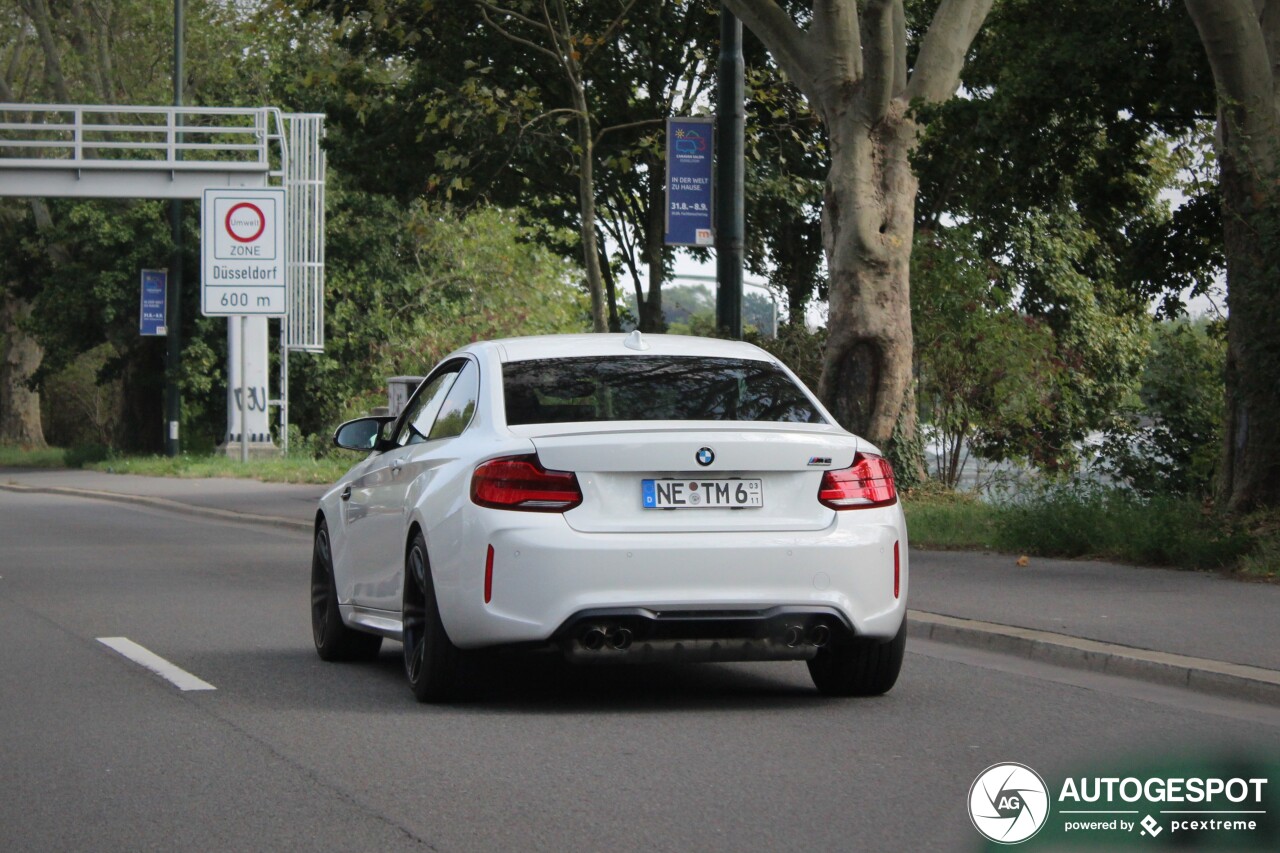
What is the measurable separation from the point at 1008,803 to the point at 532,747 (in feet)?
6.42

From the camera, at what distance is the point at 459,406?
8602mm

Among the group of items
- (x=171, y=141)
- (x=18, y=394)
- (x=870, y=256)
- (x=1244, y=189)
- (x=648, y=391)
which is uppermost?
(x=171, y=141)

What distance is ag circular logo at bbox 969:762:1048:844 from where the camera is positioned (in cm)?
570

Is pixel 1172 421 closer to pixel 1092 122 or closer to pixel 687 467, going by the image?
pixel 1092 122

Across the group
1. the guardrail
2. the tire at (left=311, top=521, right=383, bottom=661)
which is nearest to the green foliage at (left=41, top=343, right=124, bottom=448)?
the guardrail

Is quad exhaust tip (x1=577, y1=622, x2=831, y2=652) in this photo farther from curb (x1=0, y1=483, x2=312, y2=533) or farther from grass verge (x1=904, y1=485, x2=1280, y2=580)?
curb (x1=0, y1=483, x2=312, y2=533)

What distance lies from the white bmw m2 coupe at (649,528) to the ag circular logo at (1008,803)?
1.36m

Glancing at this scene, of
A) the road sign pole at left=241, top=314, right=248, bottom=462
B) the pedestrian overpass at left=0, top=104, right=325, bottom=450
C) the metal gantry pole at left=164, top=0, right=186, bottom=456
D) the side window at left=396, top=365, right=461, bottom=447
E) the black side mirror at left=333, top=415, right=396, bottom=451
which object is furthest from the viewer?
the metal gantry pole at left=164, top=0, right=186, bottom=456

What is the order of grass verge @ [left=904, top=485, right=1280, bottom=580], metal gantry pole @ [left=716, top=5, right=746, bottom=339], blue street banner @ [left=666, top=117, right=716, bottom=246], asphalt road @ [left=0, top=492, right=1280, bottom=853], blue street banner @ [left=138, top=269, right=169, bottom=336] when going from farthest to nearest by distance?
blue street banner @ [left=138, top=269, right=169, bottom=336], blue street banner @ [left=666, top=117, right=716, bottom=246], metal gantry pole @ [left=716, top=5, right=746, bottom=339], grass verge @ [left=904, top=485, right=1280, bottom=580], asphalt road @ [left=0, top=492, right=1280, bottom=853]

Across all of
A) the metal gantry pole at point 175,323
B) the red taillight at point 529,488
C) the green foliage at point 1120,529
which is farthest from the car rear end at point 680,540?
the metal gantry pole at point 175,323

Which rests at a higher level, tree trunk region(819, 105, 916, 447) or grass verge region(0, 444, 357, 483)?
tree trunk region(819, 105, 916, 447)

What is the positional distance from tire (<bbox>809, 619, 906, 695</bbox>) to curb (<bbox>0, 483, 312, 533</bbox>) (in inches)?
540

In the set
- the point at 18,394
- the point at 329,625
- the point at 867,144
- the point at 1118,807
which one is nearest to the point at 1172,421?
the point at 867,144

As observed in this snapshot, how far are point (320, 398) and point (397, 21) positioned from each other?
23.2 m
